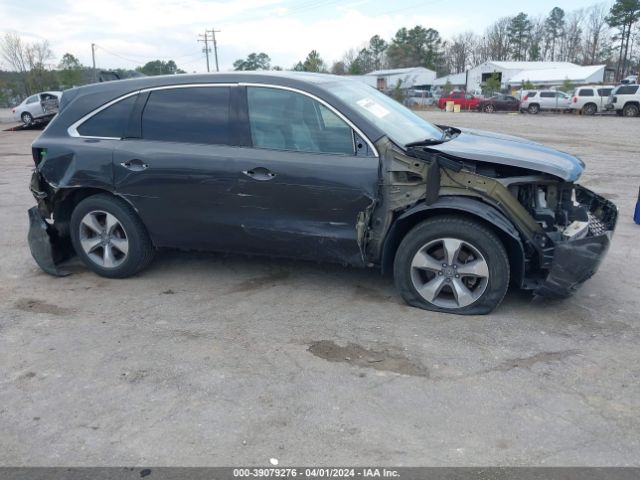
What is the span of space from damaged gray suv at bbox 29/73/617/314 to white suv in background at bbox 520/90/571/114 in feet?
119

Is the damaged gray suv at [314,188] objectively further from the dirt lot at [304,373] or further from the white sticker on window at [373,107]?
the dirt lot at [304,373]

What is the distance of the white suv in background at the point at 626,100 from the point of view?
31.7 metres

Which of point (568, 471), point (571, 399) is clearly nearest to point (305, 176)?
point (571, 399)

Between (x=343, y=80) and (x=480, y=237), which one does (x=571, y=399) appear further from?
(x=343, y=80)

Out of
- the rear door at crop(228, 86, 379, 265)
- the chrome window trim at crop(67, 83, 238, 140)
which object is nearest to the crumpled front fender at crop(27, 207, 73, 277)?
the chrome window trim at crop(67, 83, 238, 140)

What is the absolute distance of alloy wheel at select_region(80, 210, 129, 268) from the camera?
5059 millimetres

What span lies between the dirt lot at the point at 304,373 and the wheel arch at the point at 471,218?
0.46 meters

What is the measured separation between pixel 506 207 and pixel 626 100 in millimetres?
33197

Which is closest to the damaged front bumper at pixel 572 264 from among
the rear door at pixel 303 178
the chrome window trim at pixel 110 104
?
the rear door at pixel 303 178

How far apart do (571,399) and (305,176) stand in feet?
7.75

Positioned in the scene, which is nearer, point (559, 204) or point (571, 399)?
point (571, 399)

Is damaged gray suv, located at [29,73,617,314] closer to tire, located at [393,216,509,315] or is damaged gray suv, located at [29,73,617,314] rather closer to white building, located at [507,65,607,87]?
tire, located at [393,216,509,315]

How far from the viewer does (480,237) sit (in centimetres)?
406

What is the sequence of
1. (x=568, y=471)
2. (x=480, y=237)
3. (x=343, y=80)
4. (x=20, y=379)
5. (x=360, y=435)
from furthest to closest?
(x=343, y=80), (x=480, y=237), (x=20, y=379), (x=360, y=435), (x=568, y=471)
